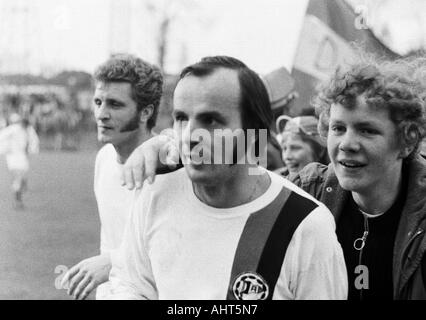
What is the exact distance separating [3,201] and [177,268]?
13.1 m

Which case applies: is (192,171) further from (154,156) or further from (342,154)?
(342,154)

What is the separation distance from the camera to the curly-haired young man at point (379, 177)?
2.24m

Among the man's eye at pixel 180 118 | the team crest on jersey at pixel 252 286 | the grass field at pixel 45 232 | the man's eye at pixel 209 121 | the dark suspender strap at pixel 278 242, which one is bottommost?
the grass field at pixel 45 232

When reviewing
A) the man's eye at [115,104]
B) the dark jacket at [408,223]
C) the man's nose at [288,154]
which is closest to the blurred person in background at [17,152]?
the man's nose at [288,154]

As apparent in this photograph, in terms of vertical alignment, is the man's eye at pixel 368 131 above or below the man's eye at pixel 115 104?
below

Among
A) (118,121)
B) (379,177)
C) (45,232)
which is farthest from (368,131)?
(45,232)

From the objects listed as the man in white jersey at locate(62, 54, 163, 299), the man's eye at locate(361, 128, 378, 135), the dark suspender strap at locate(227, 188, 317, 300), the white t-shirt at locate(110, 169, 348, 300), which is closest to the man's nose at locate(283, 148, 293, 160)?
the man in white jersey at locate(62, 54, 163, 299)

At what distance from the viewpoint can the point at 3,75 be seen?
27.6 meters

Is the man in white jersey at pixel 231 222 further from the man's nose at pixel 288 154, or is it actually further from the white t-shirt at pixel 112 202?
the man's nose at pixel 288 154

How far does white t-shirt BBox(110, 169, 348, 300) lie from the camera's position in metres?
1.74

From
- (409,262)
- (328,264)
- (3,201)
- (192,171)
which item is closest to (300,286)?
(328,264)

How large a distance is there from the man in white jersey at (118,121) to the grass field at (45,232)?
3172 mm

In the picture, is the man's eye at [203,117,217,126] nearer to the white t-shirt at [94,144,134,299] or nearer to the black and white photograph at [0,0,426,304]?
the black and white photograph at [0,0,426,304]

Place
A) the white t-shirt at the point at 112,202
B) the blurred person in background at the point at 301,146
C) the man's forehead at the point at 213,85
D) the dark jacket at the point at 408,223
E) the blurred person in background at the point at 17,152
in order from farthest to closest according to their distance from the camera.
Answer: the blurred person in background at the point at 17,152, the blurred person in background at the point at 301,146, the white t-shirt at the point at 112,202, the dark jacket at the point at 408,223, the man's forehead at the point at 213,85
